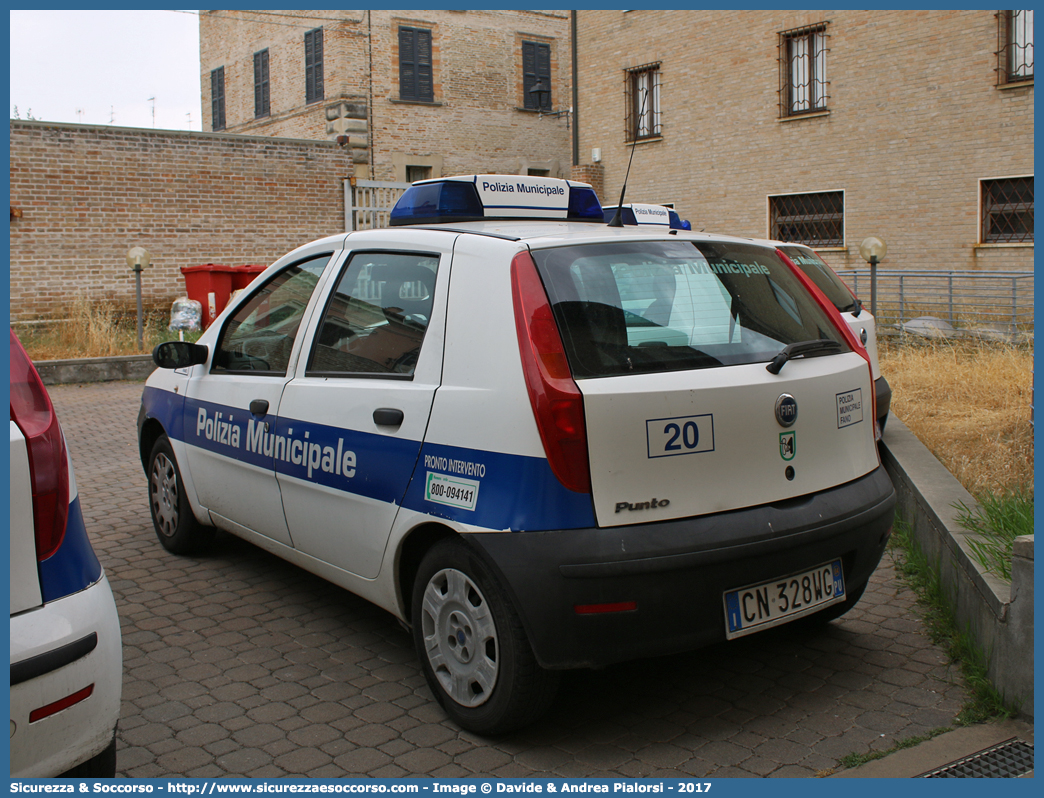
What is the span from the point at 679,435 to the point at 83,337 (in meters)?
13.3

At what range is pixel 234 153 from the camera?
1875 cm

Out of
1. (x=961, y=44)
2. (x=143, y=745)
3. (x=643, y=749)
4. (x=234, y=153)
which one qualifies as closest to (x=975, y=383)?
(x=643, y=749)

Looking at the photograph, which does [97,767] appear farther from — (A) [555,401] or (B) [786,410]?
(B) [786,410]

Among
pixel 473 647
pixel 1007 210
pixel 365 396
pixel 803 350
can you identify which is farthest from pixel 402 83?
pixel 473 647

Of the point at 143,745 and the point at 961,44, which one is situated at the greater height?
the point at 961,44

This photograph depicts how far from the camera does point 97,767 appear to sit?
246 centimetres

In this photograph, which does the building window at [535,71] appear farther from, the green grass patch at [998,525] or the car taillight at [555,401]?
the car taillight at [555,401]

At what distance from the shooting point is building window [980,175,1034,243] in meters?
18.0

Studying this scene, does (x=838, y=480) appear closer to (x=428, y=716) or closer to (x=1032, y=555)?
(x=1032, y=555)

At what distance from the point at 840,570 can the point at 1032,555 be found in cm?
61

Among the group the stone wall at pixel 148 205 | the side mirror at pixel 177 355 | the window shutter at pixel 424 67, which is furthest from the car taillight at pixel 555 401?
the window shutter at pixel 424 67

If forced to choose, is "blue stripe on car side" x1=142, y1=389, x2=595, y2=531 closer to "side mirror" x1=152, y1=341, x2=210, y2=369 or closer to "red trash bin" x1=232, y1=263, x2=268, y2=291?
"side mirror" x1=152, y1=341, x2=210, y2=369

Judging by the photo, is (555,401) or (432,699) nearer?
(555,401)

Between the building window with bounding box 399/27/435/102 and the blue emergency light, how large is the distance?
24.8m
